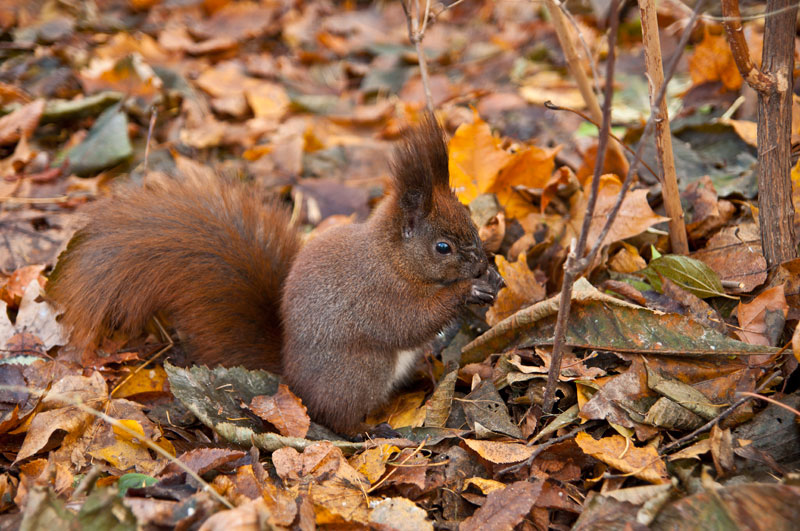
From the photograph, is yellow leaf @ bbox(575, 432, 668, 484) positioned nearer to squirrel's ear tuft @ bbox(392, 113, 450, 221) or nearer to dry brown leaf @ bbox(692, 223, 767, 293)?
dry brown leaf @ bbox(692, 223, 767, 293)

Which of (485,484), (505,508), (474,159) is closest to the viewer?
(505,508)

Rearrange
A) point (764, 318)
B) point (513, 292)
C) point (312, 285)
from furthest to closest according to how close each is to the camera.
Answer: point (513, 292) → point (312, 285) → point (764, 318)

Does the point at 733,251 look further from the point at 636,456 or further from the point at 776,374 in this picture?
the point at 636,456

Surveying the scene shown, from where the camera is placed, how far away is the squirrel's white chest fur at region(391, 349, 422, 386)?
215 cm

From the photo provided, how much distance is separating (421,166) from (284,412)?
870mm

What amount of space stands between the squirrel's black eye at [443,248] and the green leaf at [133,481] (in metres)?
1.07

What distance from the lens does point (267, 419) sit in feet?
6.27

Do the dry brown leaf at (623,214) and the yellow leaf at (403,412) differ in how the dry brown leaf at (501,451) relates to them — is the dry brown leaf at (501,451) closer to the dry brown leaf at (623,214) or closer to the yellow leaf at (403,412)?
the yellow leaf at (403,412)

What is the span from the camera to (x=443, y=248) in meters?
2.08

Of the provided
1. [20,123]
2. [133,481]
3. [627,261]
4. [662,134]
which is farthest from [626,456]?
[20,123]

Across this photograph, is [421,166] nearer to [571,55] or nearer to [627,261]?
[571,55]

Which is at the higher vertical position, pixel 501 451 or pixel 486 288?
pixel 486 288

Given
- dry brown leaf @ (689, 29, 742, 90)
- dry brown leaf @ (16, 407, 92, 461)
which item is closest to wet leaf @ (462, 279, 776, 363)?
dry brown leaf @ (16, 407, 92, 461)

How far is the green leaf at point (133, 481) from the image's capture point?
61.2 inches
